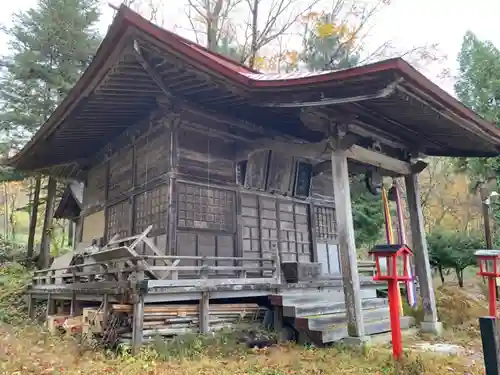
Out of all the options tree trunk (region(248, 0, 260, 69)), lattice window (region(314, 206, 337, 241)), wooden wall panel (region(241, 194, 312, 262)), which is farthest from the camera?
tree trunk (region(248, 0, 260, 69))

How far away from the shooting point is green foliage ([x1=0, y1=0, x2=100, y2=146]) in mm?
17453

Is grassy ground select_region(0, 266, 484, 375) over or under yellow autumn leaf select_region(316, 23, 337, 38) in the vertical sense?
under

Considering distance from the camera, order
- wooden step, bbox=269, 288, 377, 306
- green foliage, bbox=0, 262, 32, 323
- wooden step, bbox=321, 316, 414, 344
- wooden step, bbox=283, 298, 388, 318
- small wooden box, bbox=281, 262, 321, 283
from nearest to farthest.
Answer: wooden step, bbox=321, 316, 414, 344 → wooden step, bbox=283, 298, 388, 318 → wooden step, bbox=269, 288, 377, 306 → small wooden box, bbox=281, 262, 321, 283 → green foliage, bbox=0, 262, 32, 323

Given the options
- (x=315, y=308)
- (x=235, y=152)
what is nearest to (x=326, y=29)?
(x=235, y=152)

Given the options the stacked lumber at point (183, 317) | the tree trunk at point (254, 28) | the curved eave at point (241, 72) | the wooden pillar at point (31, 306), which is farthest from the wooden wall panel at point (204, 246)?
the tree trunk at point (254, 28)

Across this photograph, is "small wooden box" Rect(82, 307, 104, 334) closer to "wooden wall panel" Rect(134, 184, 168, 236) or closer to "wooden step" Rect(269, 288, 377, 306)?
"wooden wall panel" Rect(134, 184, 168, 236)

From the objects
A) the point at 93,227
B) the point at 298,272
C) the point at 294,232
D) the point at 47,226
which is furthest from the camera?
the point at 47,226

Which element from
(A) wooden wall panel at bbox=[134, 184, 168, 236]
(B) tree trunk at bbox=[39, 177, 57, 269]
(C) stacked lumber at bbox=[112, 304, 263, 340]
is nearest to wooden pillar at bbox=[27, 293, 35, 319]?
(A) wooden wall panel at bbox=[134, 184, 168, 236]

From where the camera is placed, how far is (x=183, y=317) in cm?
728

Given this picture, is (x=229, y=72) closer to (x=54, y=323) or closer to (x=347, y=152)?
(x=347, y=152)

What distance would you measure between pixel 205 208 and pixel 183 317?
9.44 ft

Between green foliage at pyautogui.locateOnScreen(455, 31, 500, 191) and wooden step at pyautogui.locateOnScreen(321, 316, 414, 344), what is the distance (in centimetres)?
989

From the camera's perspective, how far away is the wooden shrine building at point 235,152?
22.1ft

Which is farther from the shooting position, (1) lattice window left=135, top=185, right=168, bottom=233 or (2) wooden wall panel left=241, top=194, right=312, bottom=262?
(2) wooden wall panel left=241, top=194, right=312, bottom=262
